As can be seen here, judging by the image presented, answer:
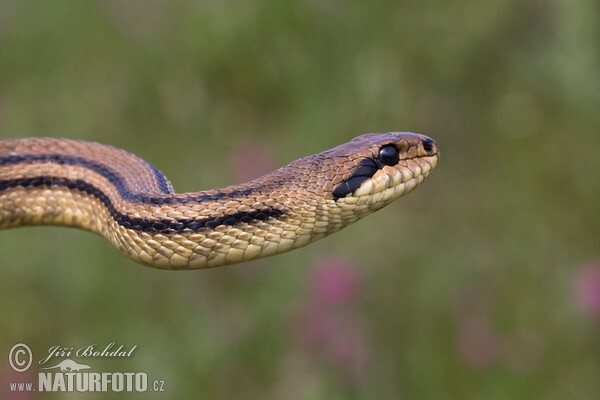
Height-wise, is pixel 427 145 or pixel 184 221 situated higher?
pixel 427 145

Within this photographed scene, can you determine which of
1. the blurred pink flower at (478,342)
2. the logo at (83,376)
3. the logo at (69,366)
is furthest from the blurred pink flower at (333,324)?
the logo at (69,366)

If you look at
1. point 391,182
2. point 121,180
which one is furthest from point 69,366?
point 391,182

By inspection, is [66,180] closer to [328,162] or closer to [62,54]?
[328,162]

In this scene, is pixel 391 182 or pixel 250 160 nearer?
pixel 391 182

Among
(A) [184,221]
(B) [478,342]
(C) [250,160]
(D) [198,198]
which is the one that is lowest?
(B) [478,342]

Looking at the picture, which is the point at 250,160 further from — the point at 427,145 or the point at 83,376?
the point at 427,145

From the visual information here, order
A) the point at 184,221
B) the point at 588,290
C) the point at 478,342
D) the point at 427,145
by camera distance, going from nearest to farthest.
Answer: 1. the point at 184,221
2. the point at 427,145
3. the point at 478,342
4. the point at 588,290

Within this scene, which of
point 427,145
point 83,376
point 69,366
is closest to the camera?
point 427,145

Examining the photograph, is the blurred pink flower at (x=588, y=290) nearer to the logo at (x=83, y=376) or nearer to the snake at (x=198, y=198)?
the snake at (x=198, y=198)
